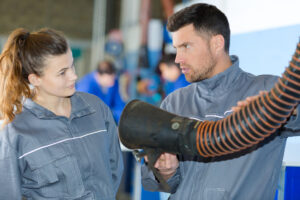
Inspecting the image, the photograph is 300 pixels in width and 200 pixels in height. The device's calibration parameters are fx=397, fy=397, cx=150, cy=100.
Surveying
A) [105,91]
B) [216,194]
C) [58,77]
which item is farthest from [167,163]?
[105,91]

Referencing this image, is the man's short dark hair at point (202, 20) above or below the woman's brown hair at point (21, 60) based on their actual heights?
above

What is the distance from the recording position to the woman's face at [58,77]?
1.87 m

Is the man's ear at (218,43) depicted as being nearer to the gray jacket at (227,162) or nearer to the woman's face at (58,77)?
the gray jacket at (227,162)

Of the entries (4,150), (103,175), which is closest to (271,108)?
(103,175)

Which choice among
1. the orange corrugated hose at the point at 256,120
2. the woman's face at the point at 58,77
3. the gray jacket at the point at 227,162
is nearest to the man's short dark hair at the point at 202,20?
the gray jacket at the point at 227,162

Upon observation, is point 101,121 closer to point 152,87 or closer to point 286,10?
point 286,10

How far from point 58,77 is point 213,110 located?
74 centimetres

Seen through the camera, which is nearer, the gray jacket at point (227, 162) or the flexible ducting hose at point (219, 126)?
the flexible ducting hose at point (219, 126)

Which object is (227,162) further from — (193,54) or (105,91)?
(105,91)

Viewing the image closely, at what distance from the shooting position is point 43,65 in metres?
1.87

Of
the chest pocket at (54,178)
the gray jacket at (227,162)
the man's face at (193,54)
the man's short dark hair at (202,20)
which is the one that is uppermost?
the man's short dark hair at (202,20)

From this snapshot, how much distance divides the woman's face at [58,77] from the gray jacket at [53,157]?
101 mm

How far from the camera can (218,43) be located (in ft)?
6.40

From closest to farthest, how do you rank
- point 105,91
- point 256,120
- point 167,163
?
point 256,120 < point 167,163 < point 105,91
